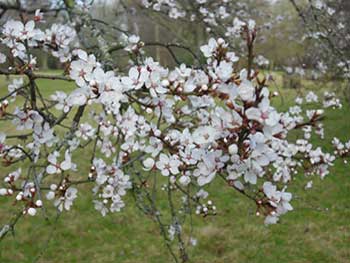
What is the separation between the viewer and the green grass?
495cm

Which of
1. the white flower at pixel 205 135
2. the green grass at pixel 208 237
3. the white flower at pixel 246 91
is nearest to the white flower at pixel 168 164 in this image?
the white flower at pixel 205 135

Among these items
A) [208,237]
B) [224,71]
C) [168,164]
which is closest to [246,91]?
[224,71]

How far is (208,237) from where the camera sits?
17.5ft

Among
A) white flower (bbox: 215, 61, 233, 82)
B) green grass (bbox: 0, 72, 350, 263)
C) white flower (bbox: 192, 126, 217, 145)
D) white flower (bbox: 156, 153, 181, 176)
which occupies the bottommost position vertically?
green grass (bbox: 0, 72, 350, 263)

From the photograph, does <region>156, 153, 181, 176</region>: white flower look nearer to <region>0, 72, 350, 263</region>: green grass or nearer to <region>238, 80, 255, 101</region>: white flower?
<region>238, 80, 255, 101</region>: white flower

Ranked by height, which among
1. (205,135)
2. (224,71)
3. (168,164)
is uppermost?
(224,71)

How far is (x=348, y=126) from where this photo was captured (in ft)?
32.3

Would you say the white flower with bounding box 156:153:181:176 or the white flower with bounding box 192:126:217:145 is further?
the white flower with bounding box 156:153:181:176

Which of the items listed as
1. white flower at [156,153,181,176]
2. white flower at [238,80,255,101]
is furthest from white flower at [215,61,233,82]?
white flower at [156,153,181,176]

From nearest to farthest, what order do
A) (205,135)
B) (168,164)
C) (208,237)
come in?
(205,135) → (168,164) → (208,237)

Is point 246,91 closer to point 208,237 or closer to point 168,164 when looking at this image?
point 168,164

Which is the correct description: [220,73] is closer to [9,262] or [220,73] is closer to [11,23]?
[11,23]

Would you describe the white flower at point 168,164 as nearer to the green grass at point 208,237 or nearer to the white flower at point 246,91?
the white flower at point 246,91

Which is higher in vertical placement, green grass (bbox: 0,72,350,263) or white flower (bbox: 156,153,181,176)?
white flower (bbox: 156,153,181,176)
